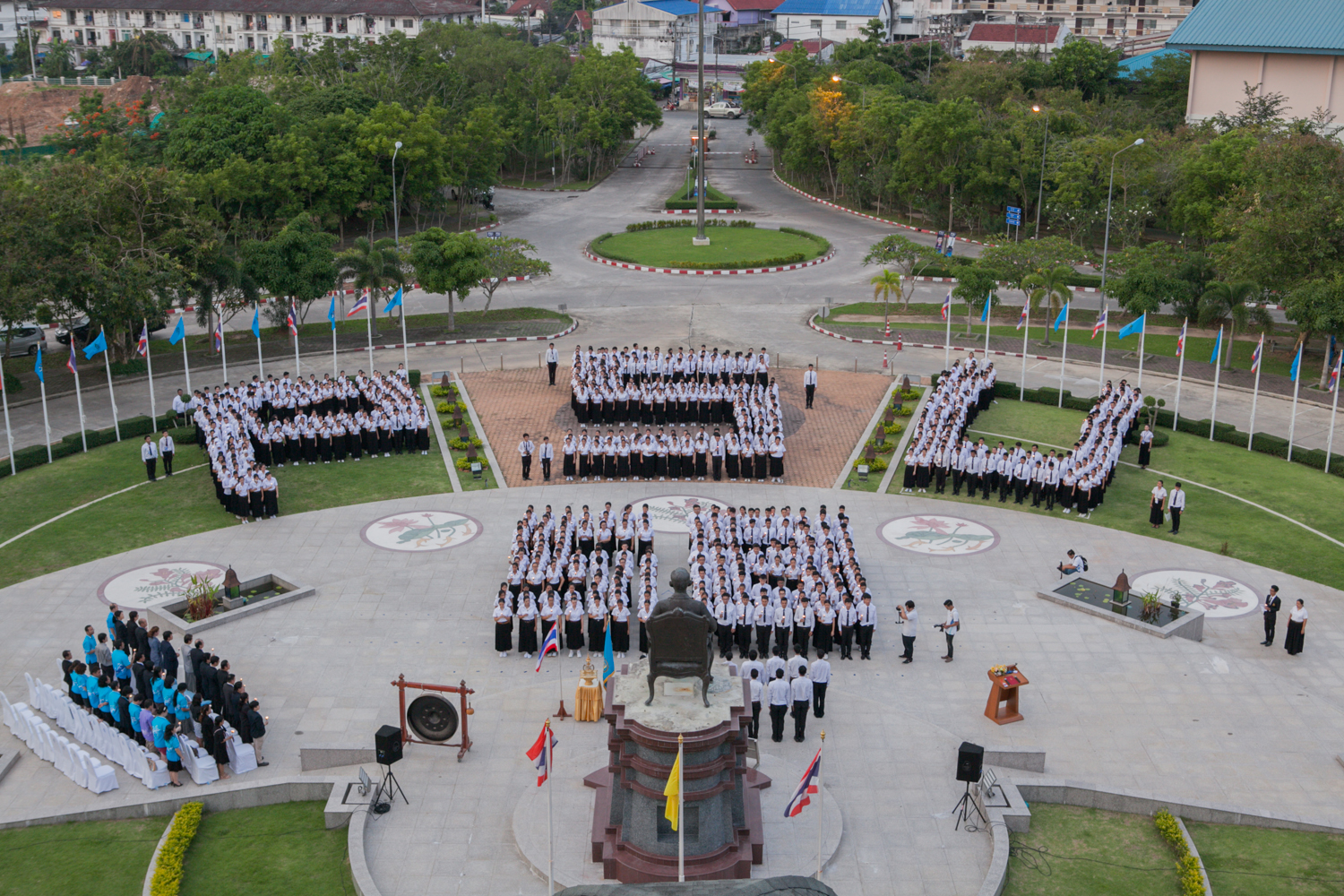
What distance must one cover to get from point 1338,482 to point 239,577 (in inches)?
1000

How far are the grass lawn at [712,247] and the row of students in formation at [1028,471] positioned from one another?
1069 inches

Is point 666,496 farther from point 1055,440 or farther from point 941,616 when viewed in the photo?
point 1055,440

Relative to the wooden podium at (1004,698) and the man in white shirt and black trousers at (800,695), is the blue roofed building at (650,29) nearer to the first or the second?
the wooden podium at (1004,698)

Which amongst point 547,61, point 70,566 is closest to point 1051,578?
point 70,566

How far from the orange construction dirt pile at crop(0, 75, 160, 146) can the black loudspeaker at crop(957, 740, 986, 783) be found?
81223 mm

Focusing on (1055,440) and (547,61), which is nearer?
(1055,440)

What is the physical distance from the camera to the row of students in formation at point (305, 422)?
102 feet

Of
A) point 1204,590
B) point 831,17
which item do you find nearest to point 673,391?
point 1204,590

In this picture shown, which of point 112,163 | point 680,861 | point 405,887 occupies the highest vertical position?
point 112,163

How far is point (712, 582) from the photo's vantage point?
23344 mm

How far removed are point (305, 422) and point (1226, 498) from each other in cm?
2222

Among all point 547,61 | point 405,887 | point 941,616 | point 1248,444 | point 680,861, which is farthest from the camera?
point 547,61

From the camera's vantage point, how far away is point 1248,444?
112ft

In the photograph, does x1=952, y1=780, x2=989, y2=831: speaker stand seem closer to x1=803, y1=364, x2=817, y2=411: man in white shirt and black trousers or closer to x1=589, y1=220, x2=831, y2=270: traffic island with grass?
x1=803, y1=364, x2=817, y2=411: man in white shirt and black trousers
